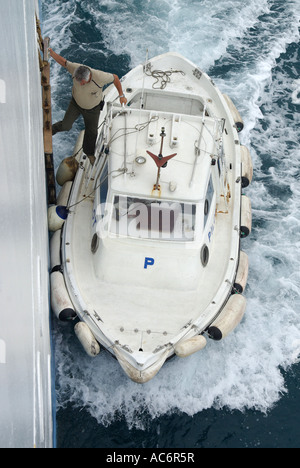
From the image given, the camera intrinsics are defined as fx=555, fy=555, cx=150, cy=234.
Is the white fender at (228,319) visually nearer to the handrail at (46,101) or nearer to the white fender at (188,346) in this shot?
the white fender at (188,346)

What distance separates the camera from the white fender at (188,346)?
300 inches

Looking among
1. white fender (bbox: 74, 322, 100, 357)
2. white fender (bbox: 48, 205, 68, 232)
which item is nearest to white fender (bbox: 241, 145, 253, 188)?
white fender (bbox: 48, 205, 68, 232)

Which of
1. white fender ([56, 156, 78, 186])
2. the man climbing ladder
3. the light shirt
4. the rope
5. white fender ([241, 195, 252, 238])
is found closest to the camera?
the man climbing ladder

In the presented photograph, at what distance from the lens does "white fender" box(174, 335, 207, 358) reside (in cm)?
762

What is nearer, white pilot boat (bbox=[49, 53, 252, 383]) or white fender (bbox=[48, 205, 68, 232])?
white pilot boat (bbox=[49, 53, 252, 383])

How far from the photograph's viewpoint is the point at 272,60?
13.7 m

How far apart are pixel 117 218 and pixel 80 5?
27.0 feet

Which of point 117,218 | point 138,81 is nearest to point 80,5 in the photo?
point 138,81

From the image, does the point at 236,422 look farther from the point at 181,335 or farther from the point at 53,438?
the point at 53,438

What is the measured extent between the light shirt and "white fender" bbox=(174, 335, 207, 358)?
411 centimetres

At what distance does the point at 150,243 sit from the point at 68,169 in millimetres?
2404

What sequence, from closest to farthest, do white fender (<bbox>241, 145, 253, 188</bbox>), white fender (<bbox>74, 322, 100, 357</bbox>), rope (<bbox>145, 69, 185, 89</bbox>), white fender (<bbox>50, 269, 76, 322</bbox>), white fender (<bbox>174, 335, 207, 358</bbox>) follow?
white fender (<bbox>174, 335, 207, 358</bbox>)
white fender (<bbox>74, 322, 100, 357</bbox>)
white fender (<bbox>50, 269, 76, 322</bbox>)
white fender (<bbox>241, 145, 253, 188</bbox>)
rope (<bbox>145, 69, 185, 89</bbox>)

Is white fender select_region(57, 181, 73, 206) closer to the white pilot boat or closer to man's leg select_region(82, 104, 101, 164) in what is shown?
the white pilot boat
